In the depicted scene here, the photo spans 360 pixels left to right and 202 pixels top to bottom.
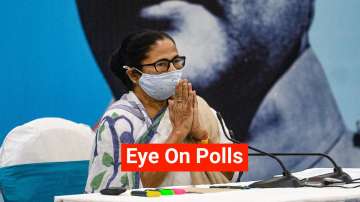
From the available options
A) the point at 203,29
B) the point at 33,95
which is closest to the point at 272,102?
the point at 203,29

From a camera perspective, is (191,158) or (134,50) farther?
(134,50)

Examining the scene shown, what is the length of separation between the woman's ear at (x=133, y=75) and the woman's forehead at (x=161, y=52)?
0.23 ft

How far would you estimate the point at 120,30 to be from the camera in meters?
4.07

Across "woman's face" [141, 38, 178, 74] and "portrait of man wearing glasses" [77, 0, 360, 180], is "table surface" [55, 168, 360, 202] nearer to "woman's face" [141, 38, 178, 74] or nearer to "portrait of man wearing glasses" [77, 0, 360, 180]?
"woman's face" [141, 38, 178, 74]

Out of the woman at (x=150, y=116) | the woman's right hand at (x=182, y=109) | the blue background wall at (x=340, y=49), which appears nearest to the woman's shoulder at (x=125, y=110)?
the woman at (x=150, y=116)

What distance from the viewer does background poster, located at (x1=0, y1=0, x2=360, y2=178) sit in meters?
3.81

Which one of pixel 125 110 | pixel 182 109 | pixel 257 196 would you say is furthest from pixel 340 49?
pixel 257 196

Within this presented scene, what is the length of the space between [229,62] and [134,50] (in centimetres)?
125

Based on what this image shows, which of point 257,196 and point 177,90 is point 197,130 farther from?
point 257,196

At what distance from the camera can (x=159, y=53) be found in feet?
10.0

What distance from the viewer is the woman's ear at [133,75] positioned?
3.12 meters

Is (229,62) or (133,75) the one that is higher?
(229,62)

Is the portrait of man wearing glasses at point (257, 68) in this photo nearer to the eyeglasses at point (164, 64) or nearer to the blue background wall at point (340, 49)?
the blue background wall at point (340, 49)

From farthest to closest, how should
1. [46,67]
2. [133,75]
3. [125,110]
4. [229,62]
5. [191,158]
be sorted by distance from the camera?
[229,62]
[46,67]
[133,75]
[125,110]
[191,158]
